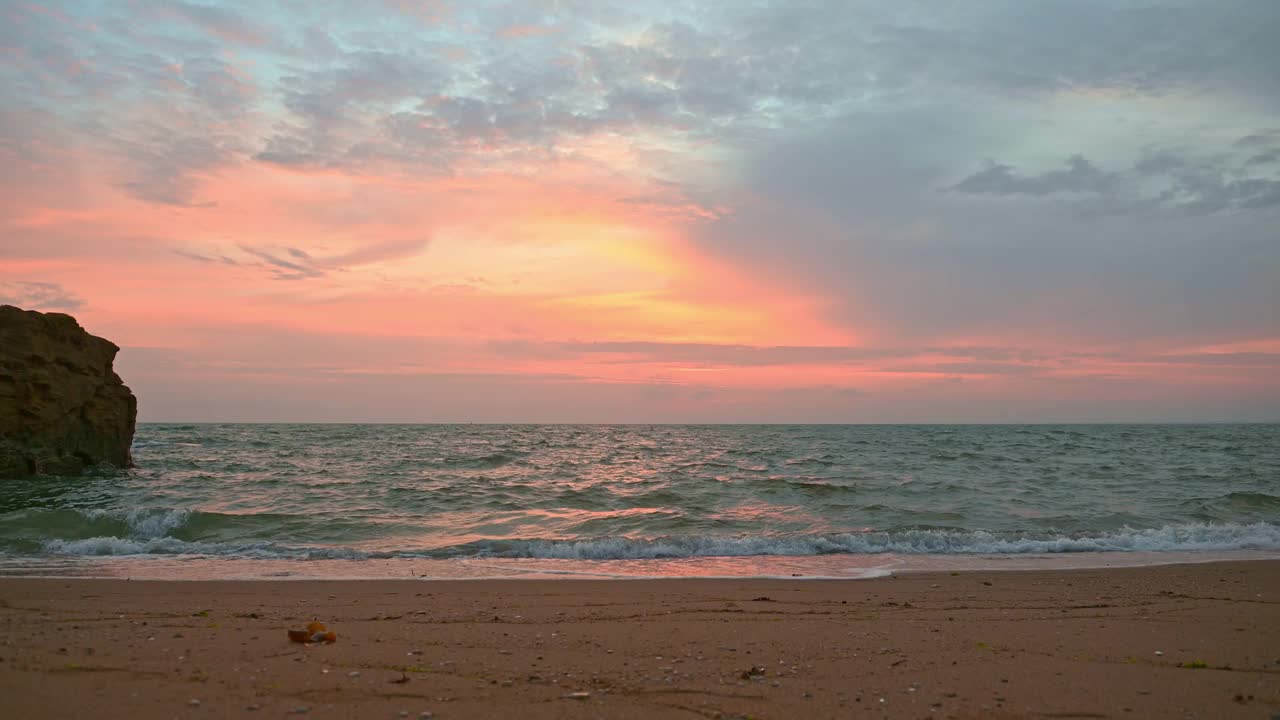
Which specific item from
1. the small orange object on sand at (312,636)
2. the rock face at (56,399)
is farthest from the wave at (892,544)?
the rock face at (56,399)

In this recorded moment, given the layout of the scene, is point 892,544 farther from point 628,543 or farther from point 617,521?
point 617,521

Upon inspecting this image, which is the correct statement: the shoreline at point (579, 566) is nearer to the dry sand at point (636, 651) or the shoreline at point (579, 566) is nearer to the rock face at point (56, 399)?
the dry sand at point (636, 651)

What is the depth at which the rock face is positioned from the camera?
69.8 feet

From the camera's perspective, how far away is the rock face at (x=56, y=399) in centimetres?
2128

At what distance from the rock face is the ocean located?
4.20 feet

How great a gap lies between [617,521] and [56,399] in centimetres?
1917

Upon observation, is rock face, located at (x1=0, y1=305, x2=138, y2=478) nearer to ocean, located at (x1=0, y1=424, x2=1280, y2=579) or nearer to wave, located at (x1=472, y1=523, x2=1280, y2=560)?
ocean, located at (x1=0, y1=424, x2=1280, y2=579)

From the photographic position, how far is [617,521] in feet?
51.4

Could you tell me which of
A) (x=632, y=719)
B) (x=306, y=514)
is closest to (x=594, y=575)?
(x=632, y=719)

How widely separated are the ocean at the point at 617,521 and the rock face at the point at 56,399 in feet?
4.20

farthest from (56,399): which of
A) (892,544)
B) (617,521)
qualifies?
(892,544)

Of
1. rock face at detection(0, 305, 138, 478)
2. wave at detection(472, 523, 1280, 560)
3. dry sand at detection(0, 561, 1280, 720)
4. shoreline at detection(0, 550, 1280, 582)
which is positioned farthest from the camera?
rock face at detection(0, 305, 138, 478)

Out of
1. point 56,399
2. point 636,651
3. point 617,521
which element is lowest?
point 617,521

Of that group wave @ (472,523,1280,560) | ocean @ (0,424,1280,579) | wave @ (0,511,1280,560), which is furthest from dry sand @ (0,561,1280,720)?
wave @ (472,523,1280,560)
